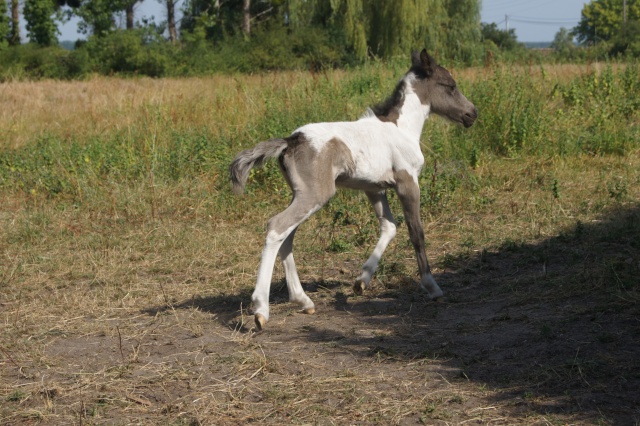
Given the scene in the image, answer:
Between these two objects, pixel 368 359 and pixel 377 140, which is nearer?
pixel 368 359

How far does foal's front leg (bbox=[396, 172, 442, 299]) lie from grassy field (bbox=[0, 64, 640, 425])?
0.52 feet

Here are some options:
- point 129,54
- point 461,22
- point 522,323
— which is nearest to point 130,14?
point 129,54

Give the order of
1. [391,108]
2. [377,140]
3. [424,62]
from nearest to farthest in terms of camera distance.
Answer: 1. [377,140]
2. [391,108]
3. [424,62]

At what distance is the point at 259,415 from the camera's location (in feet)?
14.3

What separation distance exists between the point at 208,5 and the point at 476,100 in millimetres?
42330

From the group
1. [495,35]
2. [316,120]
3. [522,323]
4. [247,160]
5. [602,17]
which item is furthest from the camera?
[602,17]

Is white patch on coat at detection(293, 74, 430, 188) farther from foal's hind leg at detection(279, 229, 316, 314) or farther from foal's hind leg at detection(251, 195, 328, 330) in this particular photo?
foal's hind leg at detection(279, 229, 316, 314)

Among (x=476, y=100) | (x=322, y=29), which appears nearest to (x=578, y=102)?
(x=476, y=100)

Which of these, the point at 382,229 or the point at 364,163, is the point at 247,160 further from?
the point at 382,229

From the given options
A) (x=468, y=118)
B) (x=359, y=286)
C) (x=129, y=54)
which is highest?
(x=129, y=54)

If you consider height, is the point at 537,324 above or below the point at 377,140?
below

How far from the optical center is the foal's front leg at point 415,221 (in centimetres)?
655

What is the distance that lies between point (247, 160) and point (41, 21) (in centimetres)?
4692

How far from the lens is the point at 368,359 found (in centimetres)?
521
